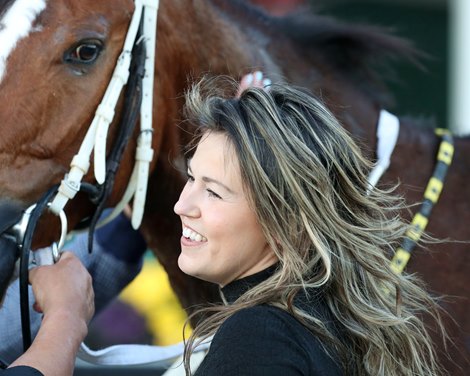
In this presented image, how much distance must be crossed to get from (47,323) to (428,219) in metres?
1.15

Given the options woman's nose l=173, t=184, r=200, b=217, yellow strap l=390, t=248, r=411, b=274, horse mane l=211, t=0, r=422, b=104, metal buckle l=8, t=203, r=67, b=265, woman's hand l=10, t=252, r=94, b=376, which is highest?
horse mane l=211, t=0, r=422, b=104

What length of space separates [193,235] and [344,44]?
131 centimetres

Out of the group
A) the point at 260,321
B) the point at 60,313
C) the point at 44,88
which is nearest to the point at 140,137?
the point at 44,88

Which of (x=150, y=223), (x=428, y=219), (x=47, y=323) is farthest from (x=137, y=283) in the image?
(x=47, y=323)

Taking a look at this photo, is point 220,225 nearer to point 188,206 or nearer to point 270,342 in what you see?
point 188,206

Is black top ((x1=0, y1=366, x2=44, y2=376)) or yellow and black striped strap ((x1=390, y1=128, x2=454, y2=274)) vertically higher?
yellow and black striped strap ((x1=390, y1=128, x2=454, y2=274))

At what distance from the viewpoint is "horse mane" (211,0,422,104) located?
8.93 feet

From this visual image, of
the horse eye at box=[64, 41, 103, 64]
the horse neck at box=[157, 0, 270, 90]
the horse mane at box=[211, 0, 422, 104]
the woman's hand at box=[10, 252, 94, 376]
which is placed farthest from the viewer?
the horse mane at box=[211, 0, 422, 104]

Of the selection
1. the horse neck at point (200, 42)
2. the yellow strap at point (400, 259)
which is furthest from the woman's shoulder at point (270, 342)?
the horse neck at point (200, 42)

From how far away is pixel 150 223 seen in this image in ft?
8.52

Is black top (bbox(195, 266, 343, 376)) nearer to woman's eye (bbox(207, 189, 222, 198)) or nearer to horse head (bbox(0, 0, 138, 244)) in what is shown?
woman's eye (bbox(207, 189, 222, 198))

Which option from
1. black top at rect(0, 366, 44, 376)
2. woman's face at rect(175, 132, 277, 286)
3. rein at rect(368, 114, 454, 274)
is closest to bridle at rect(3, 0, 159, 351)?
black top at rect(0, 366, 44, 376)

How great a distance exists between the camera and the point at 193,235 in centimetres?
167

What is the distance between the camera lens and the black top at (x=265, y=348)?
4.67 ft
